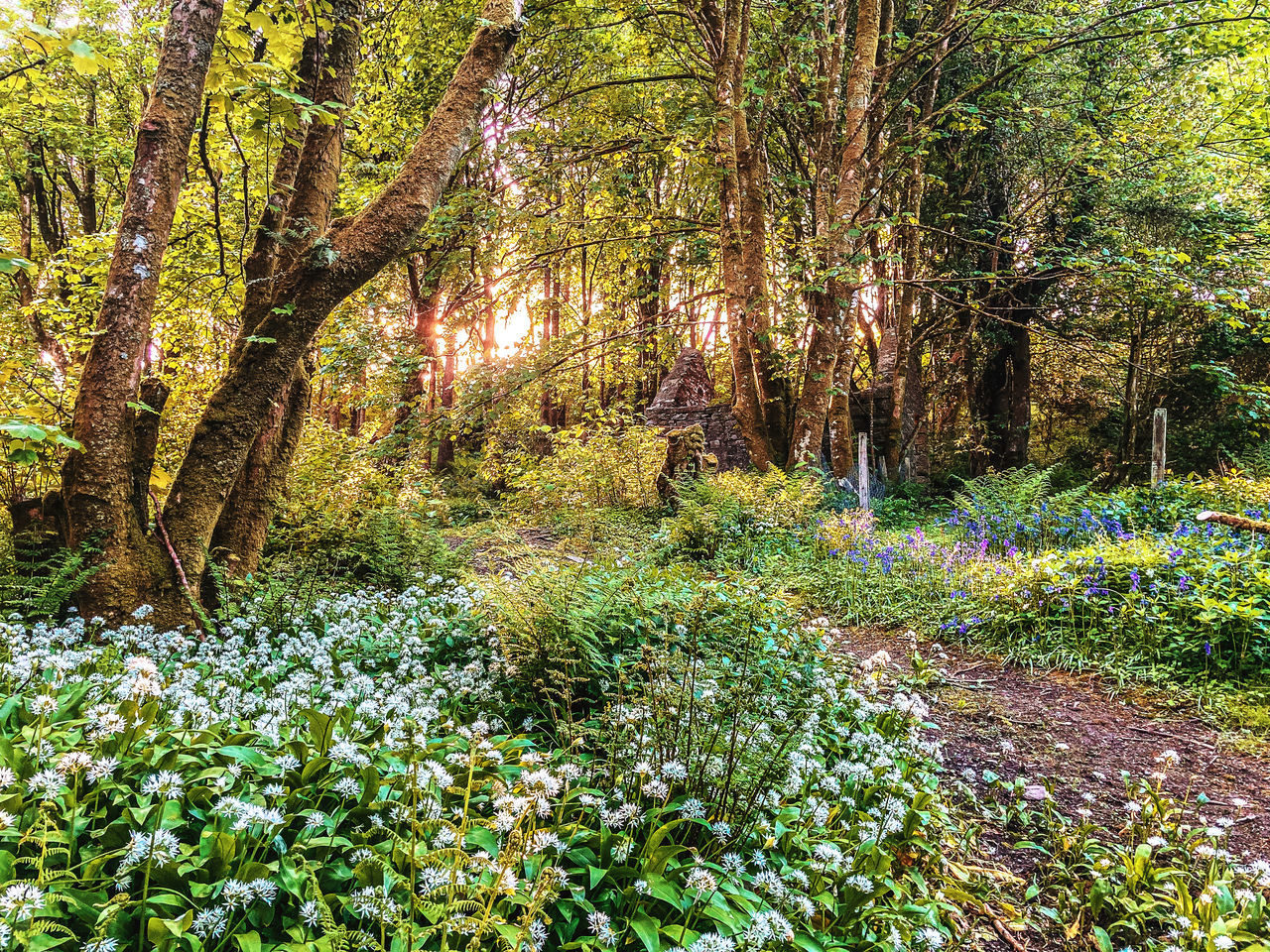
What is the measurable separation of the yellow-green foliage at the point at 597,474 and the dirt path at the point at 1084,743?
6.51m

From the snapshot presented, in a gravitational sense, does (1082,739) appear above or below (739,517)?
below

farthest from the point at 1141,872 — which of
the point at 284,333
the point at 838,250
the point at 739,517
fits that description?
the point at 838,250

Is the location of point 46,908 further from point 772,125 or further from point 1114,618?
point 772,125

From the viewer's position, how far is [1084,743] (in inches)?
149

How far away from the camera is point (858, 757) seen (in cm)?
310

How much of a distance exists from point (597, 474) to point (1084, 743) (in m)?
8.58

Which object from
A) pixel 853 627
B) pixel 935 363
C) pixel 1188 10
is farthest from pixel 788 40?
pixel 935 363

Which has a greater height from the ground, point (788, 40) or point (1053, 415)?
point (788, 40)

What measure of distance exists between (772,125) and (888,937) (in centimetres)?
1562

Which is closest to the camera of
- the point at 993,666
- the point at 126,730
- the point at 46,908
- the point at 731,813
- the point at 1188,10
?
the point at 46,908

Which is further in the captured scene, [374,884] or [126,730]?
[126,730]

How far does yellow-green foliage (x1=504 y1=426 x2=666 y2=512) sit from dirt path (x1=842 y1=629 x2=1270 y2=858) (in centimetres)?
651

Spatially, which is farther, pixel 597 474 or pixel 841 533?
pixel 597 474

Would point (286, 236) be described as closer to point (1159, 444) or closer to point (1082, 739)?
point (1082, 739)
